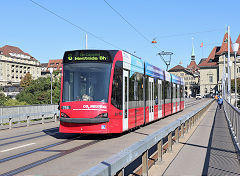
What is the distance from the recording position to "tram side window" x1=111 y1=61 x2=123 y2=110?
1217cm

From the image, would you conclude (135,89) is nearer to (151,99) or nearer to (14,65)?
(151,99)

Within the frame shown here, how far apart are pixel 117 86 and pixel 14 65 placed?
13637cm

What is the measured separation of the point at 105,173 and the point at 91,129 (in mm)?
7838

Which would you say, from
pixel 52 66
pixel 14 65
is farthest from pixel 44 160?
pixel 52 66

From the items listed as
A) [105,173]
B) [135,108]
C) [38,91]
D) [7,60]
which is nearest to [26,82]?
[7,60]

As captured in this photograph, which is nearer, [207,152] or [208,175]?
[208,175]

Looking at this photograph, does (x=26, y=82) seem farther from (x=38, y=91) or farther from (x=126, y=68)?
(x=126, y=68)

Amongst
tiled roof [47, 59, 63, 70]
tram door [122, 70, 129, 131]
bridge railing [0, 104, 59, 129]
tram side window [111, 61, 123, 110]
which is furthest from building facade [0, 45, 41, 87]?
tram side window [111, 61, 123, 110]

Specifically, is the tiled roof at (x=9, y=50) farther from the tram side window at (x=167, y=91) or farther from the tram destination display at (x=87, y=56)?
the tram destination display at (x=87, y=56)

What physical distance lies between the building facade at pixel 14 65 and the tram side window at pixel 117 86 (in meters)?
121

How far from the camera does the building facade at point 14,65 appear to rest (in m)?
137

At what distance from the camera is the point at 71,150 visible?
9.96 metres

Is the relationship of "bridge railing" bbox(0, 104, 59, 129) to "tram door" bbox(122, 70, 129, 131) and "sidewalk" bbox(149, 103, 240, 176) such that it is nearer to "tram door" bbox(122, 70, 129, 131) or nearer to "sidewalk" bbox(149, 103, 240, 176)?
"tram door" bbox(122, 70, 129, 131)

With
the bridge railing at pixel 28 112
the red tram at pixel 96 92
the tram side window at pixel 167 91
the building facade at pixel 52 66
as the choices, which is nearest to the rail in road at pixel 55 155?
the red tram at pixel 96 92
